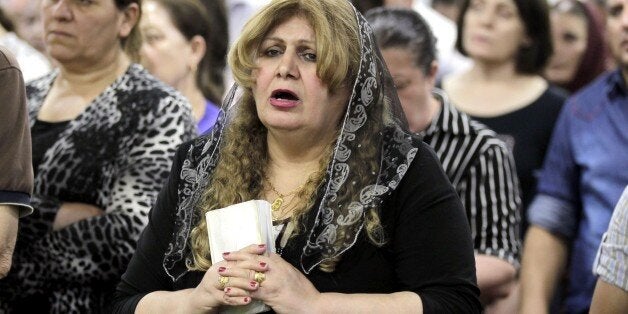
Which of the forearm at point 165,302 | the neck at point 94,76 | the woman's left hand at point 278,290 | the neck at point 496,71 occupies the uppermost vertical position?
the neck at point 94,76

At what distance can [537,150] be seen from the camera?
20.2ft

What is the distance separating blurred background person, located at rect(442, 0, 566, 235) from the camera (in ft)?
20.7

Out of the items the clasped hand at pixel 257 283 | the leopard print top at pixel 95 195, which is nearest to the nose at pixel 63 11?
the leopard print top at pixel 95 195

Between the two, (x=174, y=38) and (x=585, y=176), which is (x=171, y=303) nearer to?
(x=585, y=176)

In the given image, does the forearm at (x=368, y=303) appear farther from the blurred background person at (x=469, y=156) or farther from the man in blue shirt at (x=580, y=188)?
the man in blue shirt at (x=580, y=188)

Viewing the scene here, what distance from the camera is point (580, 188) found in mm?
5281

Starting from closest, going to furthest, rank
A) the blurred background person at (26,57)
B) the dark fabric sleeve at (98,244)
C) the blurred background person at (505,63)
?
the dark fabric sleeve at (98,244)
the blurred background person at (505,63)
the blurred background person at (26,57)

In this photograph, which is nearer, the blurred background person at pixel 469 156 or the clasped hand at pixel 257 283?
the clasped hand at pixel 257 283

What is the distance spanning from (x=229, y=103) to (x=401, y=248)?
27.9 inches

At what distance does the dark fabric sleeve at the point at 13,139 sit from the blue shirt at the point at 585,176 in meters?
2.24

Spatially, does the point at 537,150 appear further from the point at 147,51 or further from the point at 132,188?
the point at 132,188

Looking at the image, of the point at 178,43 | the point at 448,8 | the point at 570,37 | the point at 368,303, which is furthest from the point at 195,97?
the point at 448,8

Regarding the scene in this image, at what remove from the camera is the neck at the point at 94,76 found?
16.3 feet

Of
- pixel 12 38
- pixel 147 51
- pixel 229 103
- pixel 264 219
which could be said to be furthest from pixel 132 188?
pixel 12 38
